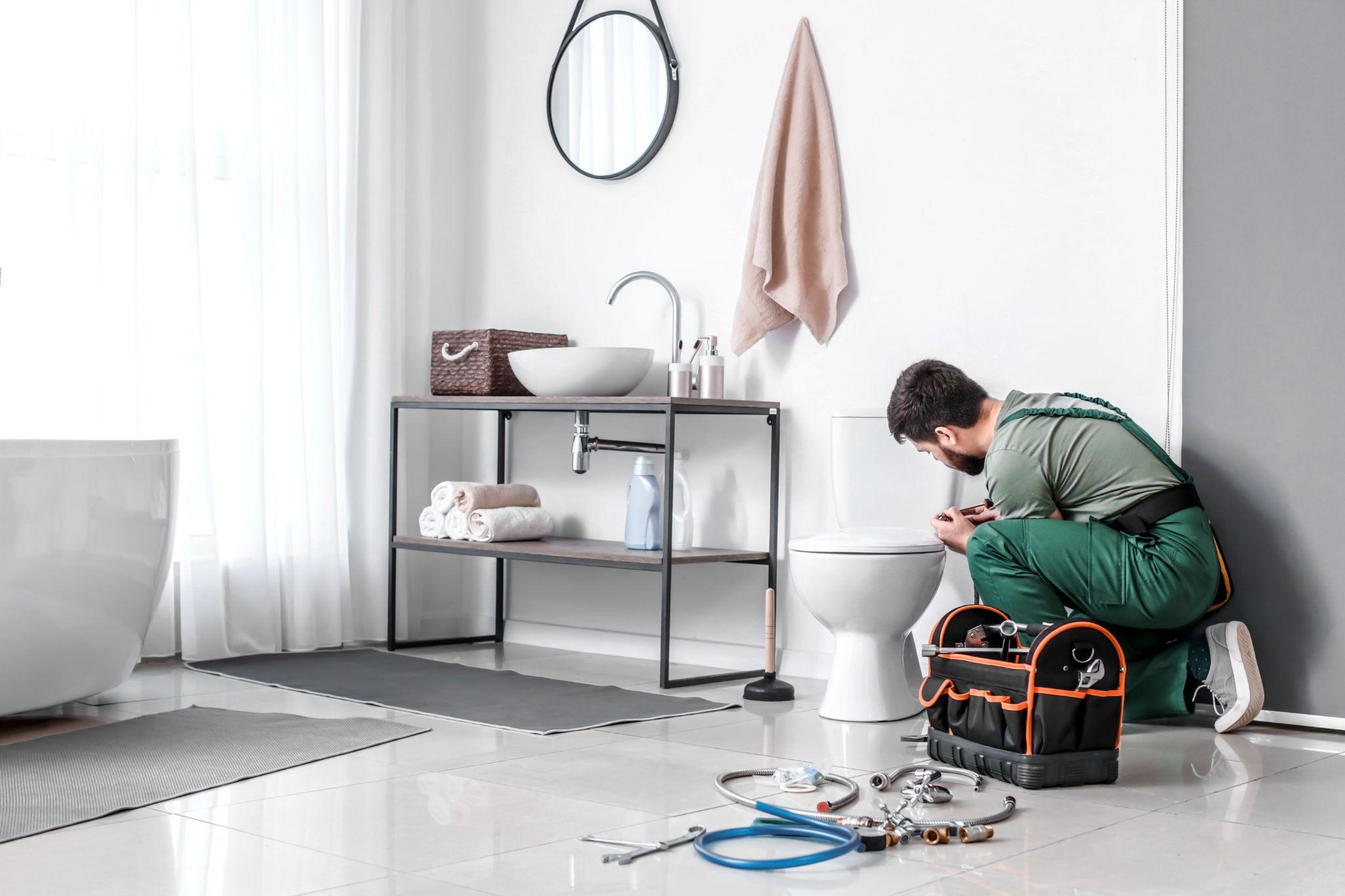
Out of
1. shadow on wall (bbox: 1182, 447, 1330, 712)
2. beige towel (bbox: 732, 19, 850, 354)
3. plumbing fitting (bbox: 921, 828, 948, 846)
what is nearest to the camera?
plumbing fitting (bbox: 921, 828, 948, 846)

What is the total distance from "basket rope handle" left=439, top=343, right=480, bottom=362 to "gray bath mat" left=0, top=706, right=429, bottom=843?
1.36 m

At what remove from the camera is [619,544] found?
12.9ft

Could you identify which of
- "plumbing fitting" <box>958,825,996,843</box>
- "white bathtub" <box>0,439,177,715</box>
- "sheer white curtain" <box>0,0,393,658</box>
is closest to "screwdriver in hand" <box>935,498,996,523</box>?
"plumbing fitting" <box>958,825,996,843</box>

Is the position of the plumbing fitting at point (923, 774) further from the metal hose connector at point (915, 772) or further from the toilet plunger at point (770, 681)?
the toilet plunger at point (770, 681)

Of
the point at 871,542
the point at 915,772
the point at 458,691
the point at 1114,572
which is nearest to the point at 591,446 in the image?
the point at 458,691

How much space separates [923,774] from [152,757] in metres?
1.39

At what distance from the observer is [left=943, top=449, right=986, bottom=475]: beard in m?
3.02

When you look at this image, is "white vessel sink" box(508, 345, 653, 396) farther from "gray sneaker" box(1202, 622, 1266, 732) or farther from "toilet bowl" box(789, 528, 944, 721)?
"gray sneaker" box(1202, 622, 1266, 732)

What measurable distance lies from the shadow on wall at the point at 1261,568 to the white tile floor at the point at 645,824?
0.21m

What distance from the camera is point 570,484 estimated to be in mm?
4211

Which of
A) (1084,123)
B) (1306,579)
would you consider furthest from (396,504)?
(1306,579)

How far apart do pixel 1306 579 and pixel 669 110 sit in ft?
7.07

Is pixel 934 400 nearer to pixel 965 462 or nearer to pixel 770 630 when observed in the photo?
pixel 965 462

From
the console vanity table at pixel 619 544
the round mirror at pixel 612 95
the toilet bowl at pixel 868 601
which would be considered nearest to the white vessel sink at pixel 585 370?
the console vanity table at pixel 619 544
